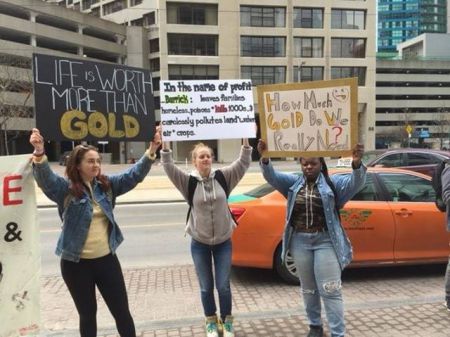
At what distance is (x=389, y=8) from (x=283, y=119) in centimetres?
18011

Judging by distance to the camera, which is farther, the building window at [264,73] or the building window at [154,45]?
the building window at [154,45]

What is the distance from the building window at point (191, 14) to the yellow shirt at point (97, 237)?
55.2 metres

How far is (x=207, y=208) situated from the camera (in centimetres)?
441

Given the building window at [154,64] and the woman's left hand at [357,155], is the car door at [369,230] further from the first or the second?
the building window at [154,64]

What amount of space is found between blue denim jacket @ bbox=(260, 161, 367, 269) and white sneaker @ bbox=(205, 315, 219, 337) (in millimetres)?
906

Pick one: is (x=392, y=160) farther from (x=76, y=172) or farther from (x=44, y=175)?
(x=44, y=175)

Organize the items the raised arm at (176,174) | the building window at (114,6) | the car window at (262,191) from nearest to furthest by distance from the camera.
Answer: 1. the raised arm at (176,174)
2. the car window at (262,191)
3. the building window at (114,6)

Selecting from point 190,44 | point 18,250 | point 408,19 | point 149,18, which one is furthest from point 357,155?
point 408,19

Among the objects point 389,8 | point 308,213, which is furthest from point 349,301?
point 389,8

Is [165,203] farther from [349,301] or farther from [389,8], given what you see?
[389,8]

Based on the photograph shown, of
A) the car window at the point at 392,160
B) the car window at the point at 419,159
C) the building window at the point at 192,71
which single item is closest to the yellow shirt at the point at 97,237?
the car window at the point at 392,160

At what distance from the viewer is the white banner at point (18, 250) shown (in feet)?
12.1

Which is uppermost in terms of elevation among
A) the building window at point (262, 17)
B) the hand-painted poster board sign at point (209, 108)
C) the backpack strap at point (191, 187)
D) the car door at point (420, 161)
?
the building window at point (262, 17)

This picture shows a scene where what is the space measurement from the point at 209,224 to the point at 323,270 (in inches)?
39.1
